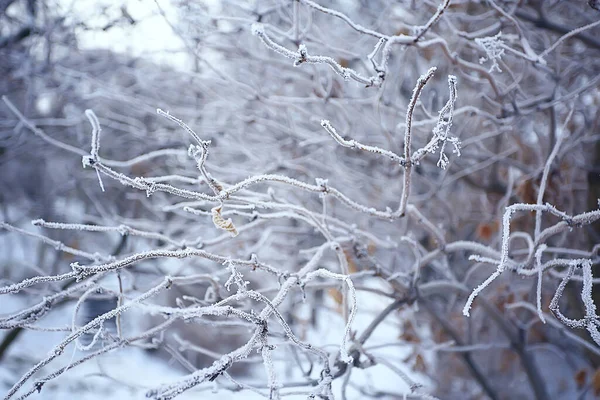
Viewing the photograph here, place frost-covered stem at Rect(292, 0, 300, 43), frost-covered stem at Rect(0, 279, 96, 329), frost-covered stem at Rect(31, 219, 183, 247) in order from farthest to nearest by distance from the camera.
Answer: frost-covered stem at Rect(292, 0, 300, 43)
frost-covered stem at Rect(0, 279, 96, 329)
frost-covered stem at Rect(31, 219, 183, 247)

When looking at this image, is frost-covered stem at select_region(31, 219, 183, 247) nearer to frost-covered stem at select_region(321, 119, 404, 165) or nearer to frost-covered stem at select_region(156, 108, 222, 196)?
frost-covered stem at select_region(156, 108, 222, 196)

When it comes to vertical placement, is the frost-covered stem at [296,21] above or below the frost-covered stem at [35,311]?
above

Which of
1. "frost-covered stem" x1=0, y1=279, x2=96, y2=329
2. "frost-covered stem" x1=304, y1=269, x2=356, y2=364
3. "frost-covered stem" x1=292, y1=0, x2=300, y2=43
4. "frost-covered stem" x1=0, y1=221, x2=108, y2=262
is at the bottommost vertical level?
"frost-covered stem" x1=304, y1=269, x2=356, y2=364

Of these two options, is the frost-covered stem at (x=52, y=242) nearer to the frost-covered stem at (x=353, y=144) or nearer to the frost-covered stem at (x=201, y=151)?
the frost-covered stem at (x=201, y=151)

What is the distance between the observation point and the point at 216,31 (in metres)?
3.17

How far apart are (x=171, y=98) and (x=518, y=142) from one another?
11.3ft

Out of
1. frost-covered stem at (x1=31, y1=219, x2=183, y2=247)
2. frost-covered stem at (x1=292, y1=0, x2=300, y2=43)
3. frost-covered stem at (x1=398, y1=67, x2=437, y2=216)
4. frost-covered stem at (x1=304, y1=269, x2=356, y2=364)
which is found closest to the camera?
frost-covered stem at (x1=304, y1=269, x2=356, y2=364)

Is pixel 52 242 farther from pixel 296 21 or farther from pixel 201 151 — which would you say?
pixel 296 21

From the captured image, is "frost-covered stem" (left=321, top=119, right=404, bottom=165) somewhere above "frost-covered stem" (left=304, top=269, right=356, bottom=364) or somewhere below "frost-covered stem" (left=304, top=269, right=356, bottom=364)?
above

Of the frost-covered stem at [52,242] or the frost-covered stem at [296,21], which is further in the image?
the frost-covered stem at [296,21]

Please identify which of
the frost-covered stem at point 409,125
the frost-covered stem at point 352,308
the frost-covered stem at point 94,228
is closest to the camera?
the frost-covered stem at point 352,308

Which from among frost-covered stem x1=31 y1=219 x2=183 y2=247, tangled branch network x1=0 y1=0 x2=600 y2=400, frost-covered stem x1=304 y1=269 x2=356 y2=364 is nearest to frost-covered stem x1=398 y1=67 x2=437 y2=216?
tangled branch network x1=0 y1=0 x2=600 y2=400

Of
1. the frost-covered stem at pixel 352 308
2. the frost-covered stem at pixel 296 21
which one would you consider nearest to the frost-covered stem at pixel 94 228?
the frost-covered stem at pixel 352 308

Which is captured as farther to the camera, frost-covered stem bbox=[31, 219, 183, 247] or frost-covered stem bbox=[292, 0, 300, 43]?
frost-covered stem bbox=[292, 0, 300, 43]
